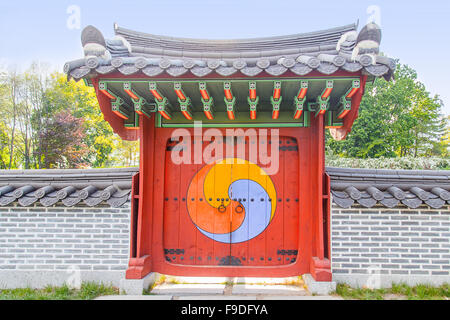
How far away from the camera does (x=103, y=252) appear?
4191mm

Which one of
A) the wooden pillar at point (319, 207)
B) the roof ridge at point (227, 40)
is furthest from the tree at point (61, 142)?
the wooden pillar at point (319, 207)

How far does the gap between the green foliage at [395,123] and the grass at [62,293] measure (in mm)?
22874

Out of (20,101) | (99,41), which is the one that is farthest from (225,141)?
(20,101)

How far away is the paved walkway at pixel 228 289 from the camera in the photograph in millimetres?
3803

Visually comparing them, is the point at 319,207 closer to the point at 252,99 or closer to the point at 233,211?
the point at 233,211

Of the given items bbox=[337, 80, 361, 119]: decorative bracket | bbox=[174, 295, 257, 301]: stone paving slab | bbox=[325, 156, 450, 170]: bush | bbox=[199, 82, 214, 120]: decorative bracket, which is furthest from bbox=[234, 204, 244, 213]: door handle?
bbox=[325, 156, 450, 170]: bush

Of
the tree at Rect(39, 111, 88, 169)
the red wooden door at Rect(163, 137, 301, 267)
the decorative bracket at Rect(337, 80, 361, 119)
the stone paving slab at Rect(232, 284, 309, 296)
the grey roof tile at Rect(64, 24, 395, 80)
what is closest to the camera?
the grey roof tile at Rect(64, 24, 395, 80)

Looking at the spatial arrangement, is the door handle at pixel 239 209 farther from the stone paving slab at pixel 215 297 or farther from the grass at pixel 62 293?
the grass at pixel 62 293

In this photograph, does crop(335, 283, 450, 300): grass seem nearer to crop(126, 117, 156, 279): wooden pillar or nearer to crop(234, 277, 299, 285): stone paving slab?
crop(234, 277, 299, 285): stone paving slab

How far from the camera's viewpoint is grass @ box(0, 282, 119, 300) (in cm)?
383

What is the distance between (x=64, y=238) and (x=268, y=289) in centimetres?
313

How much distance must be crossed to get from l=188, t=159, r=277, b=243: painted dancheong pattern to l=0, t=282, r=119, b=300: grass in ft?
5.30

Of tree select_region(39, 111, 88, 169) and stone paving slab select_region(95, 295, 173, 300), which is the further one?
A: tree select_region(39, 111, 88, 169)

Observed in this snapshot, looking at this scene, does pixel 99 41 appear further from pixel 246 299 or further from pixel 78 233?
pixel 246 299
